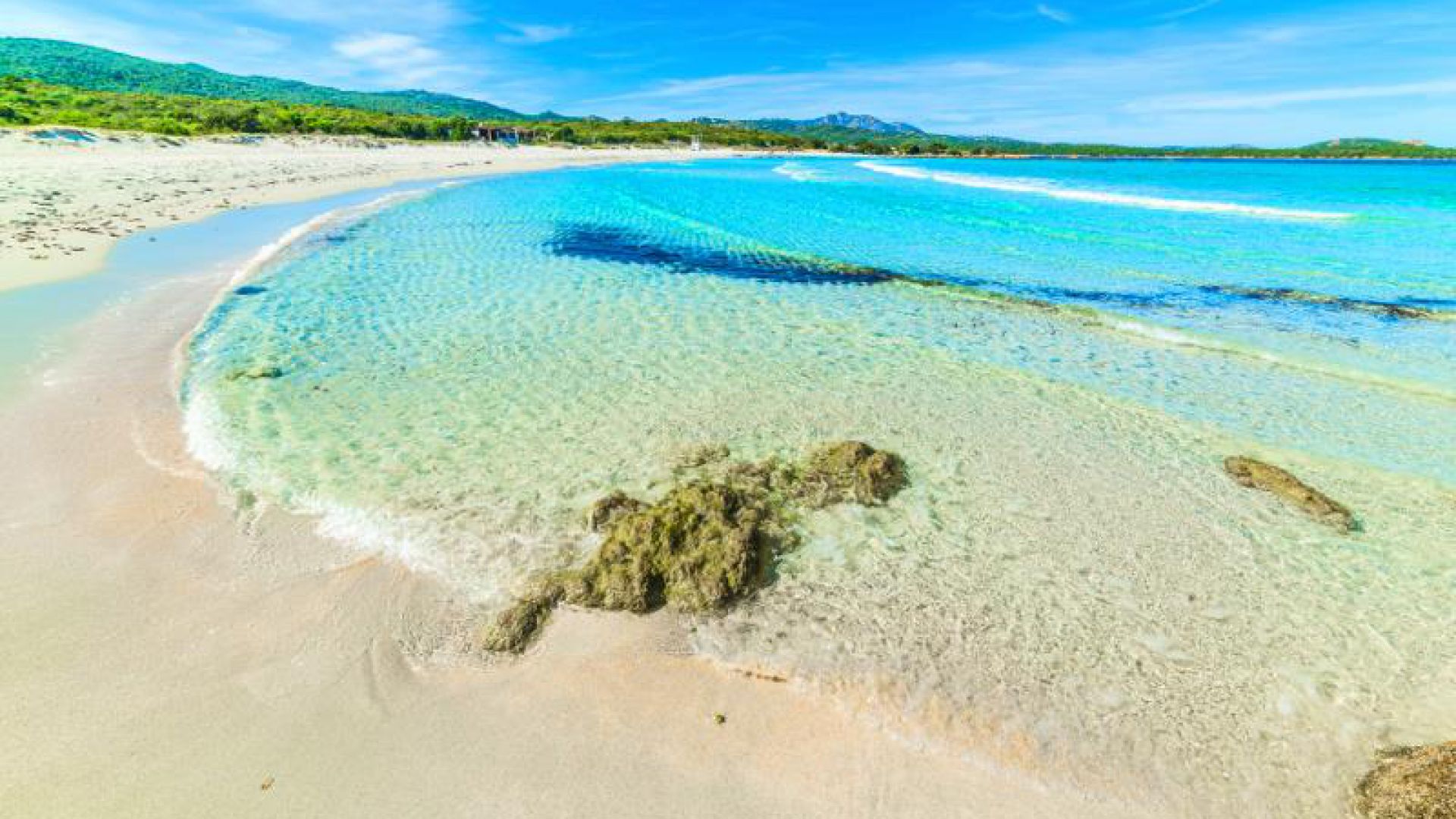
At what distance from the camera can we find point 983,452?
832cm

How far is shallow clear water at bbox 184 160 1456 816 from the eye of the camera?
4750mm

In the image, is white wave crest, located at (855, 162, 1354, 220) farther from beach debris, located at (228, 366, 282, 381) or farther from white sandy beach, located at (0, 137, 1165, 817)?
beach debris, located at (228, 366, 282, 381)

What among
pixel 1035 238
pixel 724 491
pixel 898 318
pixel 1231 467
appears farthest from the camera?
pixel 1035 238

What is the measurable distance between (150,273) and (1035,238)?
30910 millimetres

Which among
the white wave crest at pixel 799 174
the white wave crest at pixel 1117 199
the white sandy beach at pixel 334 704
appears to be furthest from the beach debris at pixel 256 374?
the white wave crest at pixel 799 174

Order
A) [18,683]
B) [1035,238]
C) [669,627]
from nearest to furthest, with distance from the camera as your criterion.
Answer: [18,683] → [669,627] → [1035,238]

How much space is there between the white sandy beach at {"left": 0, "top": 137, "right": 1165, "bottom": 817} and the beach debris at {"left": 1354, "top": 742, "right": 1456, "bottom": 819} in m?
1.47

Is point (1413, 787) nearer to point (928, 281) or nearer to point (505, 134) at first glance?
point (928, 281)

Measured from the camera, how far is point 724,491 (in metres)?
6.65

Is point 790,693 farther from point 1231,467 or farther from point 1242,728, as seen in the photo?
point 1231,467

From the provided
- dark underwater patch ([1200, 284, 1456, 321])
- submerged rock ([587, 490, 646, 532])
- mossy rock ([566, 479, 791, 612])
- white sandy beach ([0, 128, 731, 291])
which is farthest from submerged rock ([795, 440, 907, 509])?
white sandy beach ([0, 128, 731, 291])

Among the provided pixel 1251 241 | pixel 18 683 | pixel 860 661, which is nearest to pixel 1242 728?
pixel 860 661

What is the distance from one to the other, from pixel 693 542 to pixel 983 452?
445 centimetres

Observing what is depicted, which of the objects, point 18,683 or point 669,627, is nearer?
point 18,683
